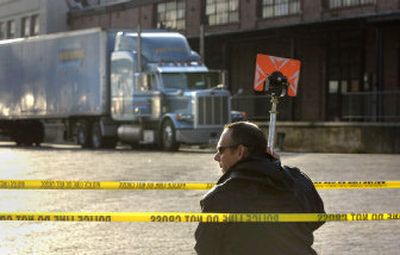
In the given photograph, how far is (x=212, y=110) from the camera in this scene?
27406mm

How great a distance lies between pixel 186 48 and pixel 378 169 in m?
11.7

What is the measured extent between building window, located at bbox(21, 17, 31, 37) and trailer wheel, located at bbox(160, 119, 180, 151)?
32.8 metres

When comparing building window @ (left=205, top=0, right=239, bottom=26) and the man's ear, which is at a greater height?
building window @ (left=205, top=0, right=239, bottom=26)

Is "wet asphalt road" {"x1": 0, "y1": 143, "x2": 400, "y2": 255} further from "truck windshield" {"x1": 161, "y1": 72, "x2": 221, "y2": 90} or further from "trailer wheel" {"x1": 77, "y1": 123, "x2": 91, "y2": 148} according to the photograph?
"trailer wheel" {"x1": 77, "y1": 123, "x2": 91, "y2": 148}

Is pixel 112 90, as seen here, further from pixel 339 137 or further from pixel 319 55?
pixel 319 55

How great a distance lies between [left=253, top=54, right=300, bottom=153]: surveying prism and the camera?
245 inches

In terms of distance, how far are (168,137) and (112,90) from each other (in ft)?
12.0

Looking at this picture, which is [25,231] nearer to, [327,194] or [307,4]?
[327,194]

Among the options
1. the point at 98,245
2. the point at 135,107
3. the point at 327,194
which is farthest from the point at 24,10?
the point at 98,245

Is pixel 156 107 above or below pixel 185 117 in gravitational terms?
above

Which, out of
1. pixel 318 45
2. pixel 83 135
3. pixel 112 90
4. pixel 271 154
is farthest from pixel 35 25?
pixel 271 154

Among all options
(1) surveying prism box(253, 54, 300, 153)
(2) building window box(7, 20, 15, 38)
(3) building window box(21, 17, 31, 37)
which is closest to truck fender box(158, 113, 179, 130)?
(1) surveying prism box(253, 54, 300, 153)

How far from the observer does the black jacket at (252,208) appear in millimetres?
3748

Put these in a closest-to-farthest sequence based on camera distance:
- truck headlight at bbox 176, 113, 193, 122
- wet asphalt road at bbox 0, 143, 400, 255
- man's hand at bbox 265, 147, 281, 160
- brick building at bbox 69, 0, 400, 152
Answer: man's hand at bbox 265, 147, 281, 160, wet asphalt road at bbox 0, 143, 400, 255, truck headlight at bbox 176, 113, 193, 122, brick building at bbox 69, 0, 400, 152
